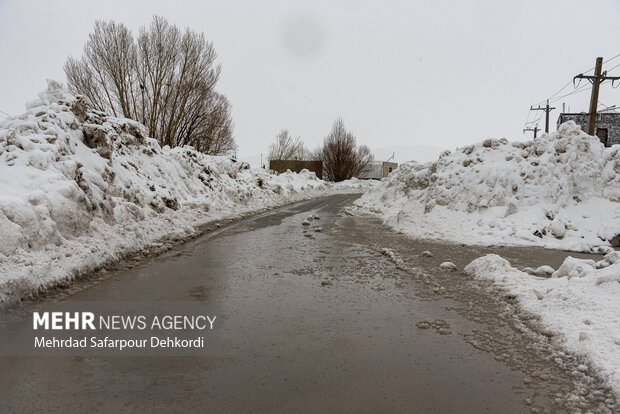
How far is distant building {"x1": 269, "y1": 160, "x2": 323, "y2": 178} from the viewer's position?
47969 mm

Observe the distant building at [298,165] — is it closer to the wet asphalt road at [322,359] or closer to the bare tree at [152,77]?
the bare tree at [152,77]

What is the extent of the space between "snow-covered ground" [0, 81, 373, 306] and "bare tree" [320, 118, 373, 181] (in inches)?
1295

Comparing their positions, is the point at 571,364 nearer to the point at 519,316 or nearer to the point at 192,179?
the point at 519,316

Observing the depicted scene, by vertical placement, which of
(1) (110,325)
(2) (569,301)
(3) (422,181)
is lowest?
(1) (110,325)

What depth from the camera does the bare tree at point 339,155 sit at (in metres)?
46.3

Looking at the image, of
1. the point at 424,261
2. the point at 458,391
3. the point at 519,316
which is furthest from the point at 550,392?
the point at 424,261

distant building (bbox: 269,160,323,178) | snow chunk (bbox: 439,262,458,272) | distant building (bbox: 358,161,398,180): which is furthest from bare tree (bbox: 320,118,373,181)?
snow chunk (bbox: 439,262,458,272)

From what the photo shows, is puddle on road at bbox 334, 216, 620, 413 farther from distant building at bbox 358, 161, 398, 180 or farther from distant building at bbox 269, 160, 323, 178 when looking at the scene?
distant building at bbox 358, 161, 398, 180

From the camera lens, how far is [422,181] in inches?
598

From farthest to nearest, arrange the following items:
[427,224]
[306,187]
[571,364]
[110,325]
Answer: [306,187] → [427,224] → [110,325] → [571,364]

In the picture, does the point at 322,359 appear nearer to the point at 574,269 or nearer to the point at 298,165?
the point at 574,269

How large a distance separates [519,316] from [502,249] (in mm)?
4704

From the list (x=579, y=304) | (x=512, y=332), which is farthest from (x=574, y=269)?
(x=512, y=332)

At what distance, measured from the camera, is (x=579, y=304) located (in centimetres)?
418
